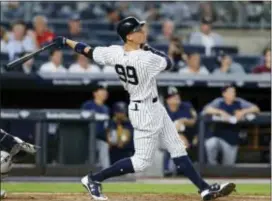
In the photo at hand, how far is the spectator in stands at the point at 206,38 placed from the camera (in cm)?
1406

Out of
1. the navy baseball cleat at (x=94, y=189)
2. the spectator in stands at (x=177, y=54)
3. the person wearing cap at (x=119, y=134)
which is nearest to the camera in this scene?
the navy baseball cleat at (x=94, y=189)

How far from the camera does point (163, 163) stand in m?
11.8

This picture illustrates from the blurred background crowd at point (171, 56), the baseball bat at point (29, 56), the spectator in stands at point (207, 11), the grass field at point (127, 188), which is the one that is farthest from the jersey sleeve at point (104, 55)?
the spectator in stands at point (207, 11)

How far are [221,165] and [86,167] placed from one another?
191 centimetres

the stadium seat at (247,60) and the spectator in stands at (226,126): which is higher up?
the stadium seat at (247,60)

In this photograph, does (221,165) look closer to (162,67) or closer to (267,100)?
(267,100)

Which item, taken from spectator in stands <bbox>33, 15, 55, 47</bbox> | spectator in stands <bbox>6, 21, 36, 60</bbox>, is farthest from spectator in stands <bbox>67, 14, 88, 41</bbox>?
spectator in stands <bbox>6, 21, 36, 60</bbox>

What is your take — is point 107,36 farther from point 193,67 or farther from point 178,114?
point 178,114

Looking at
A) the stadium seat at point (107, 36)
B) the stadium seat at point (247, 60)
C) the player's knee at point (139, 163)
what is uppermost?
the stadium seat at point (107, 36)

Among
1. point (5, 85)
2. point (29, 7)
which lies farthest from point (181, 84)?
point (29, 7)

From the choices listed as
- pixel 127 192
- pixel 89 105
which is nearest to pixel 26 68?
pixel 89 105

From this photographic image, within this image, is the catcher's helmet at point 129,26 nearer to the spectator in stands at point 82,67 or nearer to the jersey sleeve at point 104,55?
the jersey sleeve at point 104,55

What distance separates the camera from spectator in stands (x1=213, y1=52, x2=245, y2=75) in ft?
41.6

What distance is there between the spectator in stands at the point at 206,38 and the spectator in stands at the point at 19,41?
2774mm
